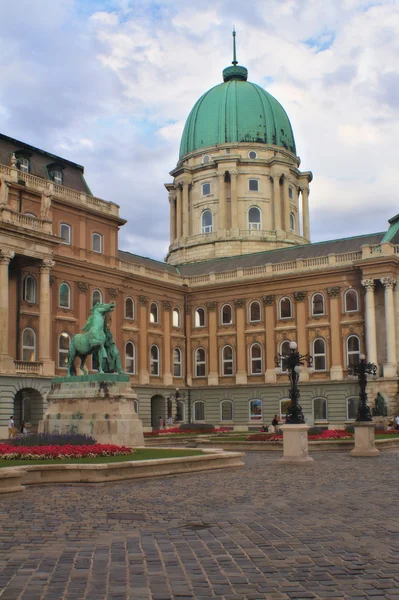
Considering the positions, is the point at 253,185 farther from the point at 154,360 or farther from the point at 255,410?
the point at 255,410

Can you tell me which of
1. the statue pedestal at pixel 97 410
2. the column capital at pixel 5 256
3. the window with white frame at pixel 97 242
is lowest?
the statue pedestal at pixel 97 410

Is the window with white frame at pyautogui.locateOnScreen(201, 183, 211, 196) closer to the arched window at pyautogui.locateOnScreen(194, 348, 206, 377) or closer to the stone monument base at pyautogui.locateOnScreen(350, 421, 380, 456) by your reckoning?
the arched window at pyautogui.locateOnScreen(194, 348, 206, 377)

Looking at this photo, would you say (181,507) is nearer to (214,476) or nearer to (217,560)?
(217,560)

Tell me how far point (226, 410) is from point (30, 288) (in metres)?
23.7

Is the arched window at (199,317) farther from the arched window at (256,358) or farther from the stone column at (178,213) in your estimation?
the stone column at (178,213)

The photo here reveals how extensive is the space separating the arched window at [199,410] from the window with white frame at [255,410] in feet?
16.6

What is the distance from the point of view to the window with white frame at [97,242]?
2400 inches

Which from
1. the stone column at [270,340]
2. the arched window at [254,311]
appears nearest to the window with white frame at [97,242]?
the arched window at [254,311]

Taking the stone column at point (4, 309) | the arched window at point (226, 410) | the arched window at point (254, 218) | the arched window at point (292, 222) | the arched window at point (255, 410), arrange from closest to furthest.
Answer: the stone column at point (4, 309), the arched window at point (255, 410), the arched window at point (226, 410), the arched window at point (254, 218), the arched window at point (292, 222)

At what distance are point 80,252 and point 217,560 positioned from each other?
50.4 m

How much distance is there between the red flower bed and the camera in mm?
22694

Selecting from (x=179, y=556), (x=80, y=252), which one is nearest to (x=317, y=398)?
(x=80, y=252)

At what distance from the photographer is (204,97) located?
92375mm

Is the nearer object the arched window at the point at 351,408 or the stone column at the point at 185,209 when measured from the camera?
the arched window at the point at 351,408
